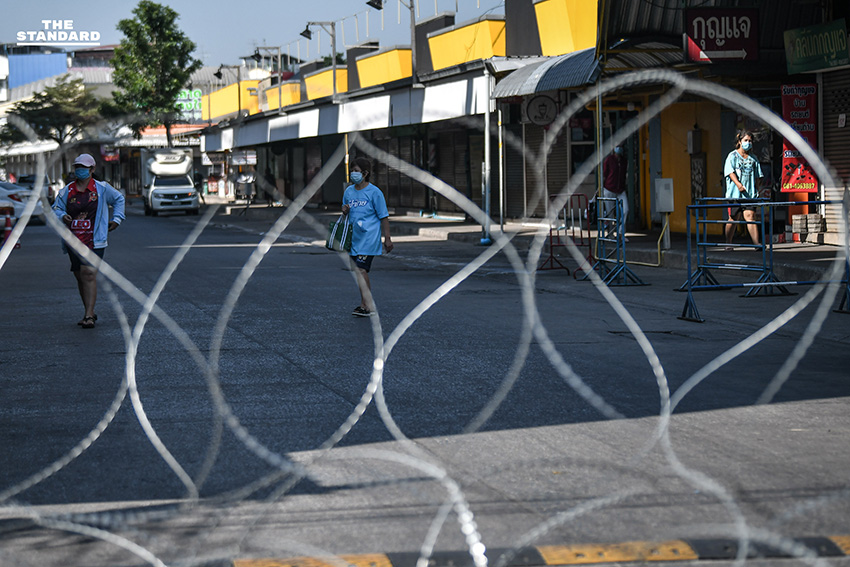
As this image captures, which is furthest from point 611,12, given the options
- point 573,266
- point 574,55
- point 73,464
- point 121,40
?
point 121,40

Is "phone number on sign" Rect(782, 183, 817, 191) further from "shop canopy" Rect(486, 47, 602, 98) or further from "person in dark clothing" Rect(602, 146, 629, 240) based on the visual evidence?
"shop canopy" Rect(486, 47, 602, 98)

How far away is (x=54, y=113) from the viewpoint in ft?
111

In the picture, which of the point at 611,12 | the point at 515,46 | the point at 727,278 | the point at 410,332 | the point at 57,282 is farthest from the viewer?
the point at 515,46

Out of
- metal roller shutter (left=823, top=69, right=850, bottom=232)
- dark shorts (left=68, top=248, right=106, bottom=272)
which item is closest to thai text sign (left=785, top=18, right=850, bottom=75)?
metal roller shutter (left=823, top=69, right=850, bottom=232)

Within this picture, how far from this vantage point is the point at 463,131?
119ft

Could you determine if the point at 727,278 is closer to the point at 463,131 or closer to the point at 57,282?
the point at 57,282

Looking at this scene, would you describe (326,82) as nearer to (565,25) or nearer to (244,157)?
(244,157)

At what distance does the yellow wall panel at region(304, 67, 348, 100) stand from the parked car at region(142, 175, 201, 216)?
6.43 m

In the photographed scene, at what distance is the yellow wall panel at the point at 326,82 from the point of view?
45.8 meters

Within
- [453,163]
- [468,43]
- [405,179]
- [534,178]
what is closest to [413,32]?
[468,43]

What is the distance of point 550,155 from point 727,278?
47.9ft

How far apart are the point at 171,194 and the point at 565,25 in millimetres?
25045

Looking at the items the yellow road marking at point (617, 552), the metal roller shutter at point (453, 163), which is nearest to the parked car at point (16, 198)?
the metal roller shutter at point (453, 163)

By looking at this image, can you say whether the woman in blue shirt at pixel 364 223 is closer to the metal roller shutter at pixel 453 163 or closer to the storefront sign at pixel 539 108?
the storefront sign at pixel 539 108
